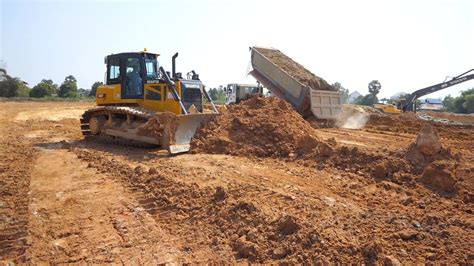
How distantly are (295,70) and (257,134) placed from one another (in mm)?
8109

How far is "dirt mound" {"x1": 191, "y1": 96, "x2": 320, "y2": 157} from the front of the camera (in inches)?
331

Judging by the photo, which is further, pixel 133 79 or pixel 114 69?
pixel 114 69

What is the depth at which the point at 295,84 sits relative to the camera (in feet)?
49.8

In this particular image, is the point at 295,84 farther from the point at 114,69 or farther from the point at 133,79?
the point at 114,69

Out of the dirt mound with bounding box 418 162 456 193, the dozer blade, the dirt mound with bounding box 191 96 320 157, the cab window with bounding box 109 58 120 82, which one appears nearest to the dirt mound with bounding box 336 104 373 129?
the dirt mound with bounding box 191 96 320 157

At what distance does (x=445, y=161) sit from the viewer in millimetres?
6293

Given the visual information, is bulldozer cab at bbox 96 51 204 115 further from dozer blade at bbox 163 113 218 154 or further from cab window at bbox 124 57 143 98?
dozer blade at bbox 163 113 218 154

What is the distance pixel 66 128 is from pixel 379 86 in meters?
66.9

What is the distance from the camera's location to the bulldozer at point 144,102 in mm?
9180

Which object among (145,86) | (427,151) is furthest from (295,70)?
(427,151)

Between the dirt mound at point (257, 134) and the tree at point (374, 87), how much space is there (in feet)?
221

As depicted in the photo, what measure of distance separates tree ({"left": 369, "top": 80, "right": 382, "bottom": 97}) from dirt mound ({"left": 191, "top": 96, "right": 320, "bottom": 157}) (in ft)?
221

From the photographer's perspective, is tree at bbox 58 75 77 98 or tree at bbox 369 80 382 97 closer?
tree at bbox 58 75 77 98

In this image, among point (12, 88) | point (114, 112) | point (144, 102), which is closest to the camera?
point (144, 102)
